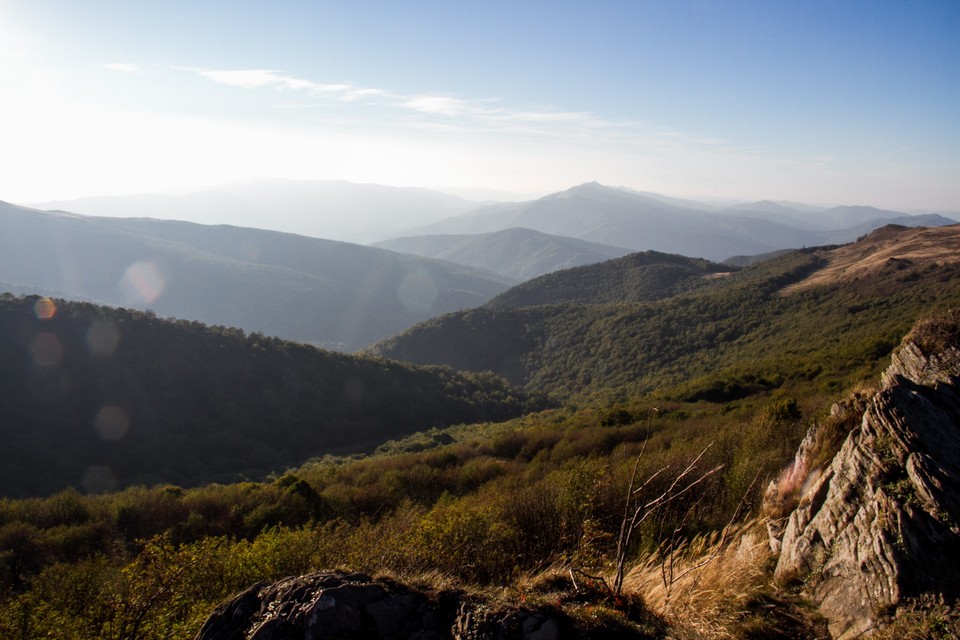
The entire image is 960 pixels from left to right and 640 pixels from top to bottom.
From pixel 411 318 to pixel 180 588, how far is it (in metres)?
181

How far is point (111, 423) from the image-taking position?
1560 inches

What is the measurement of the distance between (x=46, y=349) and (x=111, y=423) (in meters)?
11.2

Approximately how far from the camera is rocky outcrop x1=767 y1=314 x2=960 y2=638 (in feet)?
13.1

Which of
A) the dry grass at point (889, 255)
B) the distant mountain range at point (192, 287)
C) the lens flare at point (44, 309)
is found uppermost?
the dry grass at point (889, 255)

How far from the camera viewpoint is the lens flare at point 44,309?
46844 mm

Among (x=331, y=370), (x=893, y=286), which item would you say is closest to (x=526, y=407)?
(x=331, y=370)

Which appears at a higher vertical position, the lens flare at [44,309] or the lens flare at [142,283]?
the lens flare at [44,309]

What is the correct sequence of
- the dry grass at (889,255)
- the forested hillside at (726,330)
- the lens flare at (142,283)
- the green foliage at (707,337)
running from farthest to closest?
the lens flare at (142,283) → the dry grass at (889,255) → the forested hillside at (726,330) → the green foliage at (707,337)

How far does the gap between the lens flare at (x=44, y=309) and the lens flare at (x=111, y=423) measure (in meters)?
14.9

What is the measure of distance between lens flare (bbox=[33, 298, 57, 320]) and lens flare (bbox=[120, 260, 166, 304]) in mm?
148455

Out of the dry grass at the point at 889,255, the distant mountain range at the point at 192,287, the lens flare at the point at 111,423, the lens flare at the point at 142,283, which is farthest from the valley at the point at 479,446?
the lens flare at the point at 142,283

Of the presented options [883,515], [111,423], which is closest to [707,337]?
[883,515]

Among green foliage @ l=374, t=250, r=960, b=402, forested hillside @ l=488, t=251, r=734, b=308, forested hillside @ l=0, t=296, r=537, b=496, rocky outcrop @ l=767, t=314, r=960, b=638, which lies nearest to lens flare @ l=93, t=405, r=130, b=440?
forested hillside @ l=0, t=296, r=537, b=496

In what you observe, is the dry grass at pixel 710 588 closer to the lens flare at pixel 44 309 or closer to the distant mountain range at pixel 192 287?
the lens flare at pixel 44 309
